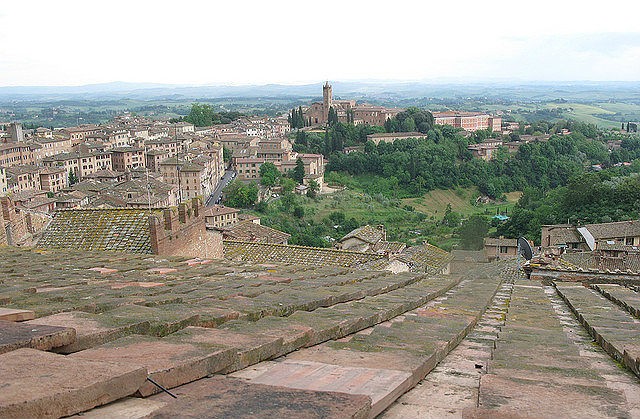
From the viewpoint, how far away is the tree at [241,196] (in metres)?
59.3

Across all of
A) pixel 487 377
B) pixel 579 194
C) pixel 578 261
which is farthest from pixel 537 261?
pixel 579 194

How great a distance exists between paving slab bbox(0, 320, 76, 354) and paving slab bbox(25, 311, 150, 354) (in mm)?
54

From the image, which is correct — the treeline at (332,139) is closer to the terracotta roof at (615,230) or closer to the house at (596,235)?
the house at (596,235)

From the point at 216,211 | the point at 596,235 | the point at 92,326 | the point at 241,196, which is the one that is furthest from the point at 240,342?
the point at 241,196

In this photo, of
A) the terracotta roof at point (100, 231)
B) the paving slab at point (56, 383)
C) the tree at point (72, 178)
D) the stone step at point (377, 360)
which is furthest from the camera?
the tree at point (72, 178)

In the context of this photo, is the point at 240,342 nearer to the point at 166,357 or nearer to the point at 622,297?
the point at 166,357

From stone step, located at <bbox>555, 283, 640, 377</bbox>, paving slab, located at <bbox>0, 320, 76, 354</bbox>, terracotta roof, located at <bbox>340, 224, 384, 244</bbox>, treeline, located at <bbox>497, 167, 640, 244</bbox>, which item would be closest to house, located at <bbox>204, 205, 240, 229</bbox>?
terracotta roof, located at <bbox>340, 224, 384, 244</bbox>

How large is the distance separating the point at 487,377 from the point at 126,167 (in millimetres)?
77942

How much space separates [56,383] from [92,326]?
1060 mm

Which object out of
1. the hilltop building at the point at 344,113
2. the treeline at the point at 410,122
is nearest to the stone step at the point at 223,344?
the treeline at the point at 410,122

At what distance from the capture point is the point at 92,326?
2754 millimetres

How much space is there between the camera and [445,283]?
26.0 ft

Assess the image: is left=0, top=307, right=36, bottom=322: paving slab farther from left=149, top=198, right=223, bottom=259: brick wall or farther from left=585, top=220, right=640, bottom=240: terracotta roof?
left=585, top=220, right=640, bottom=240: terracotta roof

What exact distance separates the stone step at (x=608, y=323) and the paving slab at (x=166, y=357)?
6.95ft
